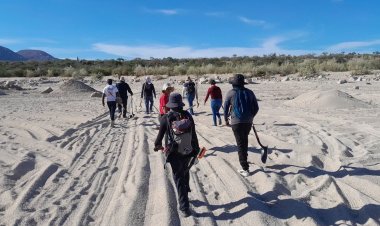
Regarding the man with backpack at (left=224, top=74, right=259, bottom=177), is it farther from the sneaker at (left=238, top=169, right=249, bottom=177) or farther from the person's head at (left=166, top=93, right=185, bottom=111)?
the person's head at (left=166, top=93, right=185, bottom=111)

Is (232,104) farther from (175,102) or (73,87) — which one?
(73,87)

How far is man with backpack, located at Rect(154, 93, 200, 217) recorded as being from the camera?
21.1ft

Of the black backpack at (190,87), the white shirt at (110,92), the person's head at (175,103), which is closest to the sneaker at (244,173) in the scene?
the person's head at (175,103)

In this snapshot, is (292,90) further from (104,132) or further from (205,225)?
(205,225)

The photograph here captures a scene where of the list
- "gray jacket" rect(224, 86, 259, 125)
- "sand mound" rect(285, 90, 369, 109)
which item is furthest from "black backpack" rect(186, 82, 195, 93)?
"gray jacket" rect(224, 86, 259, 125)

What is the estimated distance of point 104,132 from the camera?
14.5 meters

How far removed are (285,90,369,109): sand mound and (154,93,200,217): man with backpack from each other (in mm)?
14343

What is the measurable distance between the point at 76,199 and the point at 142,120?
32.2 ft

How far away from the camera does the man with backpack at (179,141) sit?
21.1 feet

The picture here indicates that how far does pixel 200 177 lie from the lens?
8523 mm

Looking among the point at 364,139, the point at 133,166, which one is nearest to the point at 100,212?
the point at 133,166

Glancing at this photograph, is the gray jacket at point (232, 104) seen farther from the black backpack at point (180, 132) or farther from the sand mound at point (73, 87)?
the sand mound at point (73, 87)

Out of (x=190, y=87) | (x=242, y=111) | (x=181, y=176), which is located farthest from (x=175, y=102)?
(x=190, y=87)

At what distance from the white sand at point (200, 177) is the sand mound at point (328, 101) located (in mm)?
3812
